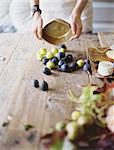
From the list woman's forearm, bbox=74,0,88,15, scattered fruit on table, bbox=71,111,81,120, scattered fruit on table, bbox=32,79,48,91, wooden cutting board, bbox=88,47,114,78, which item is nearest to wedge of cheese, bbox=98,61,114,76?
wooden cutting board, bbox=88,47,114,78

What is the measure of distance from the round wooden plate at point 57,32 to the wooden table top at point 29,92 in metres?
0.07

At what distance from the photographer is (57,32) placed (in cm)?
146

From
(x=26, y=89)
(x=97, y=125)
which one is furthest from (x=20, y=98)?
(x=97, y=125)

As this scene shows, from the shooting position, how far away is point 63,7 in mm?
1843

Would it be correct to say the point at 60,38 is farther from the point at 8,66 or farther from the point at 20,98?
the point at 20,98

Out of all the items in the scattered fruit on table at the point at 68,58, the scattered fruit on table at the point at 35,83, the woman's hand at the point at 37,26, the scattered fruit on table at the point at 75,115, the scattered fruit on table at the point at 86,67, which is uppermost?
the scattered fruit on table at the point at 75,115

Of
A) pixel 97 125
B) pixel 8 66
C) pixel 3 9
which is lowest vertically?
pixel 3 9

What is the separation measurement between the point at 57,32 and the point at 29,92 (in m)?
0.50

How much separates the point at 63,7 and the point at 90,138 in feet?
4.04

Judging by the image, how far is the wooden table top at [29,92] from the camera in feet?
2.63

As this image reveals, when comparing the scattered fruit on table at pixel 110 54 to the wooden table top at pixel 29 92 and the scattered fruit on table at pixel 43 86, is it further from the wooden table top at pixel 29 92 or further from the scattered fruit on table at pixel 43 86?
the scattered fruit on table at pixel 43 86

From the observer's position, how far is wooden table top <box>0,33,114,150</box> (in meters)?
0.80

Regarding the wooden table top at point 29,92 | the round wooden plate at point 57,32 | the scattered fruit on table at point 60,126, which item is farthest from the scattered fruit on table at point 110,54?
the scattered fruit on table at point 60,126

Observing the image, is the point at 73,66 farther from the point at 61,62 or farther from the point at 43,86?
the point at 43,86
